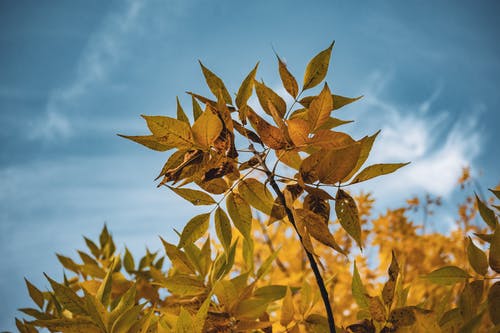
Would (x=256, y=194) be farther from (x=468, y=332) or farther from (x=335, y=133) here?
(x=468, y=332)

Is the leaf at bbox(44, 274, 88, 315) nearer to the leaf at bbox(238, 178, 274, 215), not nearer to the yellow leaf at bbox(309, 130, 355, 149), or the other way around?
the leaf at bbox(238, 178, 274, 215)

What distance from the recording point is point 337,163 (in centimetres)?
57

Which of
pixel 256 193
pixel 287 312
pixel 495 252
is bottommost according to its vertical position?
pixel 287 312

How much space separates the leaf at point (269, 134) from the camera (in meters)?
0.60

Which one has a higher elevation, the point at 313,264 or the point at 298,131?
the point at 298,131

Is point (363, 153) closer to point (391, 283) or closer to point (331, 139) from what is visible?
point (331, 139)

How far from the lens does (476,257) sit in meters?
0.71

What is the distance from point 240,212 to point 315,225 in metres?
0.16

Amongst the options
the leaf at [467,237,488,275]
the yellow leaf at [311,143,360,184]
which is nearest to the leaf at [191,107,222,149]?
the yellow leaf at [311,143,360,184]

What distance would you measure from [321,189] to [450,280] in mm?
386

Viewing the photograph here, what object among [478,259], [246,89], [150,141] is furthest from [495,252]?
[150,141]

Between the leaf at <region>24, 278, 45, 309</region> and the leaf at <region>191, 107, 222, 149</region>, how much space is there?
71cm

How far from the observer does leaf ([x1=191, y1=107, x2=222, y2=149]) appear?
562mm

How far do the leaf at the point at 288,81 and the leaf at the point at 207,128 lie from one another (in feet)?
0.53
